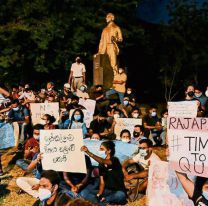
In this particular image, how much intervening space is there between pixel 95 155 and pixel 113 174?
38cm

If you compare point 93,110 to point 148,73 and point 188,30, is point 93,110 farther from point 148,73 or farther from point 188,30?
point 148,73

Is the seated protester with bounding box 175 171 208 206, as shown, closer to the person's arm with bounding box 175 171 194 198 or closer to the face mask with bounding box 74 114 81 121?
the person's arm with bounding box 175 171 194 198

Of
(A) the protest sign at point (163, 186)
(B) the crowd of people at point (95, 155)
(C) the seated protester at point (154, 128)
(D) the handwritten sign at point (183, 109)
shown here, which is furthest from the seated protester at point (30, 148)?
(A) the protest sign at point (163, 186)

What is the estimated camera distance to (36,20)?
25.5 metres

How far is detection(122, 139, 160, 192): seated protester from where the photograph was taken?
26.9 feet

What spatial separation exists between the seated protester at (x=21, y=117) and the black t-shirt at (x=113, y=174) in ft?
16.0

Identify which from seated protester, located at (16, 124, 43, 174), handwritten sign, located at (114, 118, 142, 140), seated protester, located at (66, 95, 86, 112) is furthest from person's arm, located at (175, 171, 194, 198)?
seated protester, located at (66, 95, 86, 112)

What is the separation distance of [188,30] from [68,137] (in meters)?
19.5

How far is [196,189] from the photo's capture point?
5570 millimetres

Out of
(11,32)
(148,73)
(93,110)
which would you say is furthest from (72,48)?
(93,110)

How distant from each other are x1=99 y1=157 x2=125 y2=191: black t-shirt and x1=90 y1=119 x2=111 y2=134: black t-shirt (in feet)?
11.8

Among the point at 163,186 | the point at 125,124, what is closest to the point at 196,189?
the point at 163,186

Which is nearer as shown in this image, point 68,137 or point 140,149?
point 68,137

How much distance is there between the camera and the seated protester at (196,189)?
5.45 m
